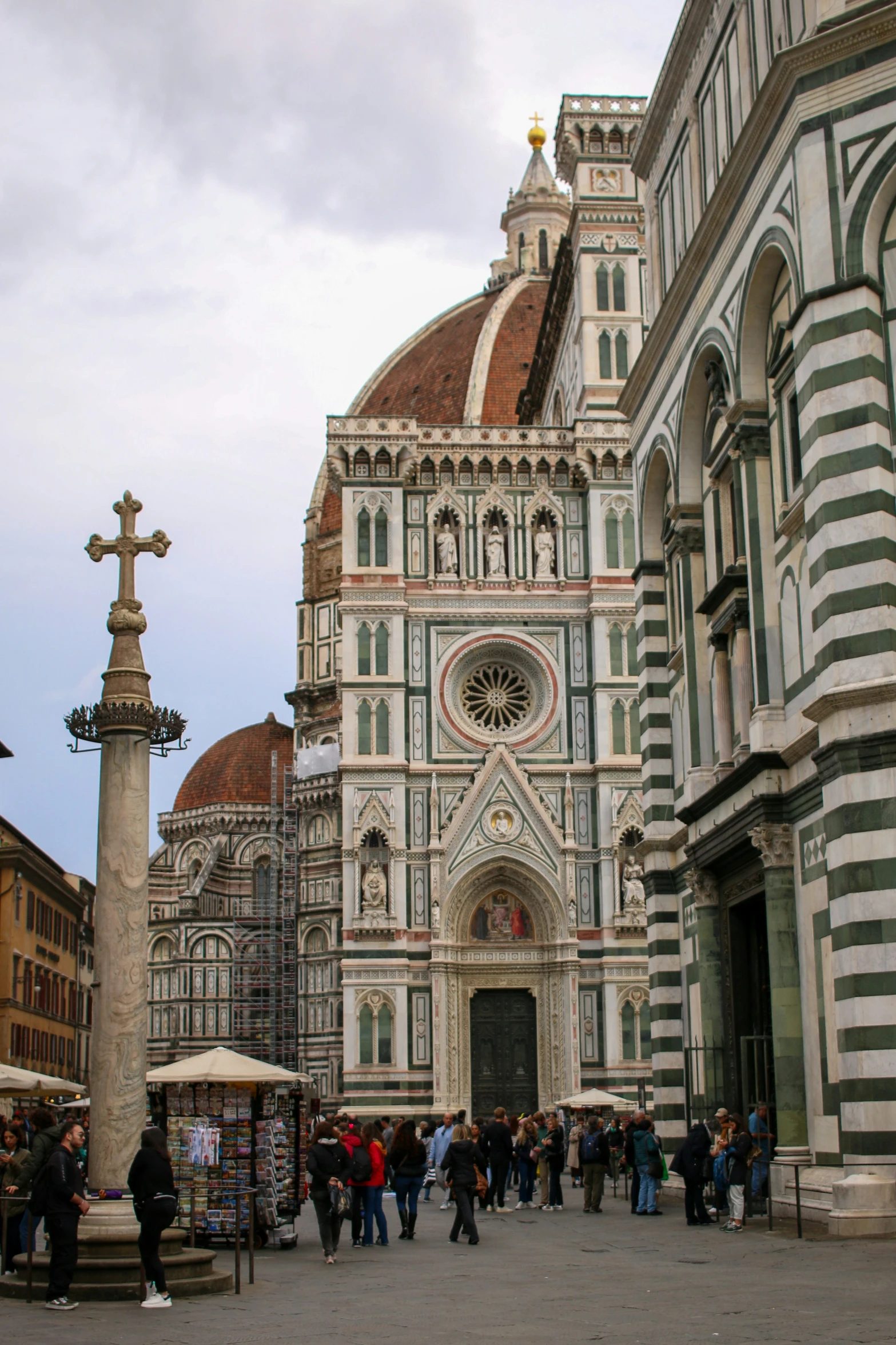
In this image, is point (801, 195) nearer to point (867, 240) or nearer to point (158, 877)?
point (867, 240)

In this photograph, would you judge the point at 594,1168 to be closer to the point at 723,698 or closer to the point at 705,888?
the point at 705,888

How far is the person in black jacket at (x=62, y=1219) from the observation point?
1234 cm

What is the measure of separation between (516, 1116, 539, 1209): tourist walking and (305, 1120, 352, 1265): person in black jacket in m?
8.95

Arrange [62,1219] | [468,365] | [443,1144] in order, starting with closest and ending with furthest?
[62,1219] → [443,1144] → [468,365]

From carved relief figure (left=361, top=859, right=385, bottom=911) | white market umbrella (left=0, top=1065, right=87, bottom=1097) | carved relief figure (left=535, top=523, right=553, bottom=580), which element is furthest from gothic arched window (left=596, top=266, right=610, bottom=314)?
white market umbrella (left=0, top=1065, right=87, bottom=1097)

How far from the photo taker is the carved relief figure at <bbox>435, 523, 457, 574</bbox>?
4584cm

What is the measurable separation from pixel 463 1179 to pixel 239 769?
233 feet

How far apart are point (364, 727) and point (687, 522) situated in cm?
2291

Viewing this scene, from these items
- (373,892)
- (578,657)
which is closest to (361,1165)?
(373,892)

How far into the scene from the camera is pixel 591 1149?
76.4 ft

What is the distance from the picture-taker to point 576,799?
4516 cm

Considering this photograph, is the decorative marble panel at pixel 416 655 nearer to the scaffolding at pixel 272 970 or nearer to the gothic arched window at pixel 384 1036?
the gothic arched window at pixel 384 1036

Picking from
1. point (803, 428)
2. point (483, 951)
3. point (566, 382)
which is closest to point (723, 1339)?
point (803, 428)

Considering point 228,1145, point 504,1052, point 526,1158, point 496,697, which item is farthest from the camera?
point 496,697
